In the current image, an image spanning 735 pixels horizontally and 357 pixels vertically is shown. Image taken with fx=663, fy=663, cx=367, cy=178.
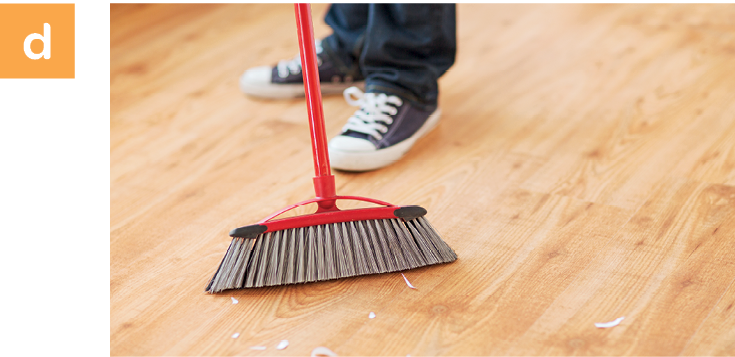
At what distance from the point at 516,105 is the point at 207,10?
1133 millimetres

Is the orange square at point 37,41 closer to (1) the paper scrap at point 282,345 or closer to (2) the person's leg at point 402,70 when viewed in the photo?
(2) the person's leg at point 402,70

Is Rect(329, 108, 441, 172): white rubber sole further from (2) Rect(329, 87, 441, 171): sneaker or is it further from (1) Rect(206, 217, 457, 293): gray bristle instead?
(1) Rect(206, 217, 457, 293): gray bristle

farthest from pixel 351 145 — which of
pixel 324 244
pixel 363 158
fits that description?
pixel 324 244

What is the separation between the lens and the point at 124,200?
1.08m

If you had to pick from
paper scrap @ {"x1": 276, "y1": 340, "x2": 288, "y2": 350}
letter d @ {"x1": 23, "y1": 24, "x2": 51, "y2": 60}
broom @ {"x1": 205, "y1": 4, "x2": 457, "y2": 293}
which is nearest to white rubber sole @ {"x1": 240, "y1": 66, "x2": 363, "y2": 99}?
letter d @ {"x1": 23, "y1": 24, "x2": 51, "y2": 60}

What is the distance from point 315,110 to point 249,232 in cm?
18

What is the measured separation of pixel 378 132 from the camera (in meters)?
1.19

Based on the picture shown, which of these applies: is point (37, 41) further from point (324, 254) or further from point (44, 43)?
point (324, 254)

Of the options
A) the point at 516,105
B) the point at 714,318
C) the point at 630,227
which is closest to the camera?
the point at 714,318

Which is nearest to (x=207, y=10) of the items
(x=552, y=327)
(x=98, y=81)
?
(x=98, y=81)

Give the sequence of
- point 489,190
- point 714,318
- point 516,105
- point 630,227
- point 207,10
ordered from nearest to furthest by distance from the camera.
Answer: point 714,318 → point 630,227 → point 489,190 → point 516,105 → point 207,10

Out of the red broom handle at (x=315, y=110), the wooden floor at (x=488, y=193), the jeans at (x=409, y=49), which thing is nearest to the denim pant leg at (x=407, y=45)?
the jeans at (x=409, y=49)

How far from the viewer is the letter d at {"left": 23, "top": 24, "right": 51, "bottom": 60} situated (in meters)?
1.53

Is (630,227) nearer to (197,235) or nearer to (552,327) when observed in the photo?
(552,327)
